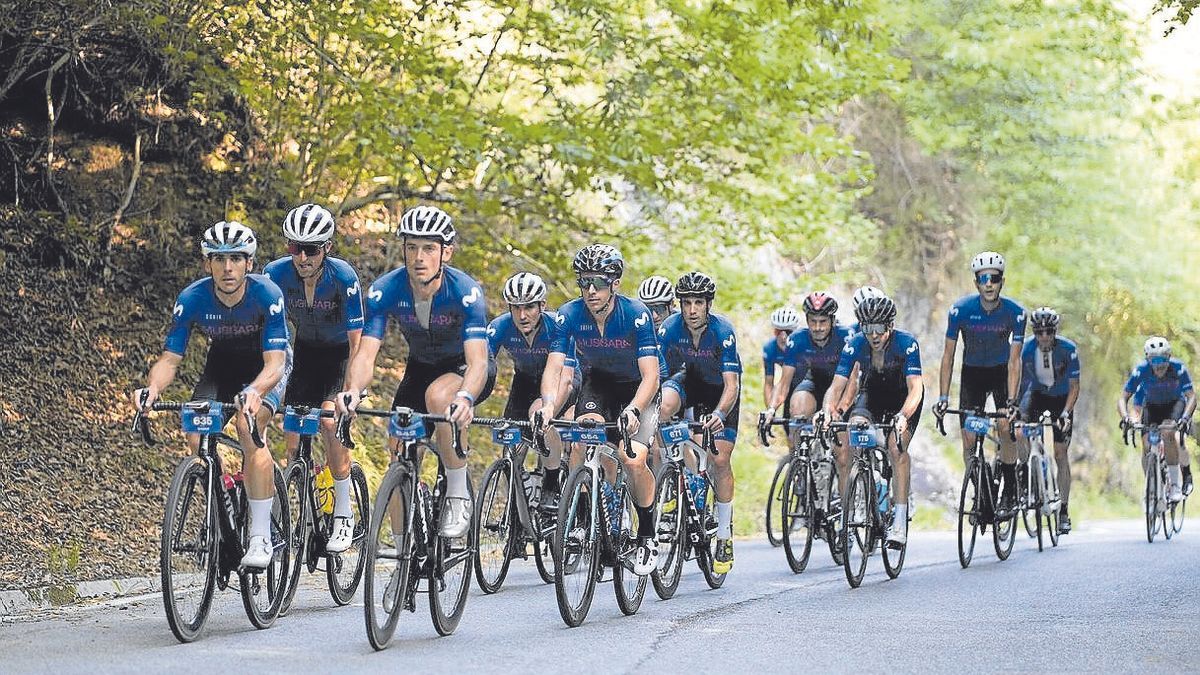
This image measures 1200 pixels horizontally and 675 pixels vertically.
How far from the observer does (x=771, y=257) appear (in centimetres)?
3023

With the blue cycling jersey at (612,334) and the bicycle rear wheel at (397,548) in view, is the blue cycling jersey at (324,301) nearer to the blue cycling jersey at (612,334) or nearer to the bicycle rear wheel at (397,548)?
the blue cycling jersey at (612,334)

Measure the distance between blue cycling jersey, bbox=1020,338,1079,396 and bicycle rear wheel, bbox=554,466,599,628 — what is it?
8137 mm

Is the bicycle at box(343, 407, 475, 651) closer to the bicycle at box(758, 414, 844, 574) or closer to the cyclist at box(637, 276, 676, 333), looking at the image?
the bicycle at box(758, 414, 844, 574)

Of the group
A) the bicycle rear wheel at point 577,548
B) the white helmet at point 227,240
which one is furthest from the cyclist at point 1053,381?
the white helmet at point 227,240

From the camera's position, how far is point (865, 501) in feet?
40.4

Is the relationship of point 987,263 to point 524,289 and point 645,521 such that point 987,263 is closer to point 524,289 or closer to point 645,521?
point 524,289

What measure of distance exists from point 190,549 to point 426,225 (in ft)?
7.23

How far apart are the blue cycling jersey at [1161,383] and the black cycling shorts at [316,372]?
1154cm

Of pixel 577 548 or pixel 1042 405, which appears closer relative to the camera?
pixel 577 548

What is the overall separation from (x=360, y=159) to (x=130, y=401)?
3356mm

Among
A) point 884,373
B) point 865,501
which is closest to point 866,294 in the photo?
point 884,373

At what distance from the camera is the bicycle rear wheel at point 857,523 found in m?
12.0

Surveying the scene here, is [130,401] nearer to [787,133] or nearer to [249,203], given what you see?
[249,203]

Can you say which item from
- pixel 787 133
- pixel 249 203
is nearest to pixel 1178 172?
pixel 787 133
